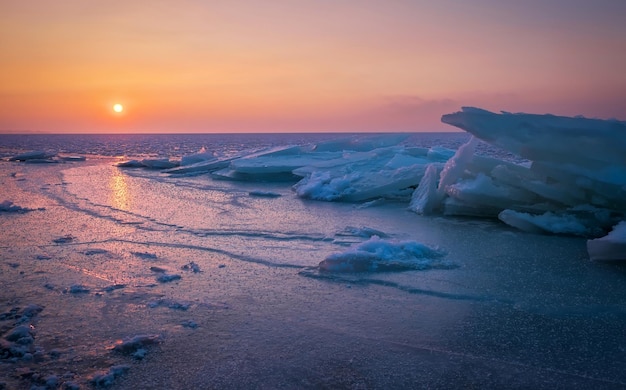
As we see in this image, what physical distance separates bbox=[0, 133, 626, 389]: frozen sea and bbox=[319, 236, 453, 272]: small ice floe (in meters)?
0.06

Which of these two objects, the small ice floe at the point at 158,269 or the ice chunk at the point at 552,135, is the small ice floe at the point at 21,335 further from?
the ice chunk at the point at 552,135

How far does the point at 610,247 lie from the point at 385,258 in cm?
202

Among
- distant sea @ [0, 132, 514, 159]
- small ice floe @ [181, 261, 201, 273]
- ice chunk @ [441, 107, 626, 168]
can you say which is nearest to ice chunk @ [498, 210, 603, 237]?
ice chunk @ [441, 107, 626, 168]

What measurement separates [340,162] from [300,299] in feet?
27.8

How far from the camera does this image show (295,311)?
132 inches

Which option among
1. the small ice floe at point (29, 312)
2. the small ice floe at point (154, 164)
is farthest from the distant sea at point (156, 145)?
the small ice floe at point (29, 312)

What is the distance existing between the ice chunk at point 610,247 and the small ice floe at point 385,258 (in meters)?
1.37

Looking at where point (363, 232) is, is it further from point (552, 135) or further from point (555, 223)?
point (552, 135)

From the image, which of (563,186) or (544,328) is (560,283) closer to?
(544,328)

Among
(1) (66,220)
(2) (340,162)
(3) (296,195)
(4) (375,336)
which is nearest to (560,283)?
(4) (375,336)

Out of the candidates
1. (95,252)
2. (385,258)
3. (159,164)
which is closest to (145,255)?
(95,252)

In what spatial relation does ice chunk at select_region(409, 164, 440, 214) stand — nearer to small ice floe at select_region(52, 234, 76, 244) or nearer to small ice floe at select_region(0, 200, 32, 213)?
small ice floe at select_region(52, 234, 76, 244)

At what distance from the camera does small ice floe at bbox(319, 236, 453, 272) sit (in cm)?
436

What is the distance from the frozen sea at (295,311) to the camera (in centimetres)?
249
